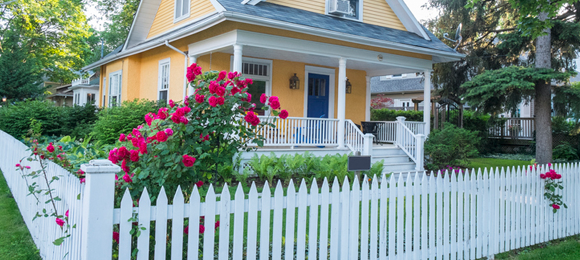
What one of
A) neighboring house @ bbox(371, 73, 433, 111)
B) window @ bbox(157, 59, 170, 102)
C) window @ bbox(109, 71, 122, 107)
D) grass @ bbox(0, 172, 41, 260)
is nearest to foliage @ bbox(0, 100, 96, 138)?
window @ bbox(109, 71, 122, 107)

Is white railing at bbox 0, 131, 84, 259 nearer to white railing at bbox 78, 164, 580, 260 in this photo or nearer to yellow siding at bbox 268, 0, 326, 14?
white railing at bbox 78, 164, 580, 260

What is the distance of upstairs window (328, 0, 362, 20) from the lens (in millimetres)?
12273

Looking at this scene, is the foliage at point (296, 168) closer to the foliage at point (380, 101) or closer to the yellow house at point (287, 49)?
the yellow house at point (287, 49)

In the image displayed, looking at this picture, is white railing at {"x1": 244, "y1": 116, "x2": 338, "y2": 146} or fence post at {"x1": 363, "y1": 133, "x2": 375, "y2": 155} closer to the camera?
white railing at {"x1": 244, "y1": 116, "x2": 338, "y2": 146}

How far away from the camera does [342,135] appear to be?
10.6 meters

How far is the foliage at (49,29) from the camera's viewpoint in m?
23.5

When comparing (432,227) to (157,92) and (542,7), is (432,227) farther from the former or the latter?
(157,92)

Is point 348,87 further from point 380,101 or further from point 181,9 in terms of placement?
point 380,101

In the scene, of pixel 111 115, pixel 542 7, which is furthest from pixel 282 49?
pixel 542 7

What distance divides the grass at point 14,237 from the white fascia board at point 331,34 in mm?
5020

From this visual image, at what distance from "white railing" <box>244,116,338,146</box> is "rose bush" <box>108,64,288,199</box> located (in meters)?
5.75

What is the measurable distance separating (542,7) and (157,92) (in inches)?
399

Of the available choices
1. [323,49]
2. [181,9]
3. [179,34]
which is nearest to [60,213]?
[179,34]

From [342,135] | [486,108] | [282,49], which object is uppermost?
[282,49]
